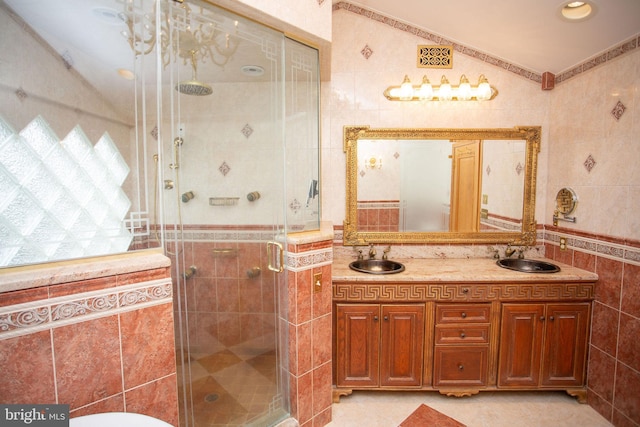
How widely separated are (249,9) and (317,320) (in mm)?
1704

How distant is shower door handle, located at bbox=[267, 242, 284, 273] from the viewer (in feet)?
5.78

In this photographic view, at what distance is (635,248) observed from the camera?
74.2 inches

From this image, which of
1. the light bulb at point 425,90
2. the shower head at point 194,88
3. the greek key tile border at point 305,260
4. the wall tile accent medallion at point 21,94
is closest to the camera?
the wall tile accent medallion at point 21,94

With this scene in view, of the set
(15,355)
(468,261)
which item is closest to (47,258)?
(15,355)

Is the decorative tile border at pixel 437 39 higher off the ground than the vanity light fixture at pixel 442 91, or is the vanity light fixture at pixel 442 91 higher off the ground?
the decorative tile border at pixel 437 39

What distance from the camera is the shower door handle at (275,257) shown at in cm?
176

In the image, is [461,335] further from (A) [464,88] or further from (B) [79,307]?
(B) [79,307]

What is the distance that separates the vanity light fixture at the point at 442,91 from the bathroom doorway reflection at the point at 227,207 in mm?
906

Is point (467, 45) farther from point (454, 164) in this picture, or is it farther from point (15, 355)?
point (15, 355)

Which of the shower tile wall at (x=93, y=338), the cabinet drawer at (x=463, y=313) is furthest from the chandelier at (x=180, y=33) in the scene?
the cabinet drawer at (x=463, y=313)

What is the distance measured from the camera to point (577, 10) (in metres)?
1.85

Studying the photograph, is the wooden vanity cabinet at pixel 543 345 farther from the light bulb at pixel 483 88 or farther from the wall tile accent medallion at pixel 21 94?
the wall tile accent medallion at pixel 21 94
